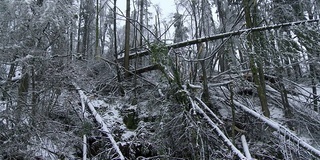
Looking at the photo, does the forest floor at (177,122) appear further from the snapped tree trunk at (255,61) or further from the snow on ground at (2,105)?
the snow on ground at (2,105)

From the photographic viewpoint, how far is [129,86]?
27.5 feet

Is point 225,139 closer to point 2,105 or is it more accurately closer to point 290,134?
point 290,134

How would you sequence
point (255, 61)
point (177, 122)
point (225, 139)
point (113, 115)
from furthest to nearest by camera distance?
1. point (113, 115)
2. point (255, 61)
3. point (177, 122)
4. point (225, 139)

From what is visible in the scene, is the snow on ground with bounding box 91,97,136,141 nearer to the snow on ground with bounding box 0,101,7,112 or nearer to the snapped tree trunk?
the snow on ground with bounding box 0,101,7,112

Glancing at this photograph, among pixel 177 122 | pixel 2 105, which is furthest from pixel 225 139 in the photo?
pixel 2 105

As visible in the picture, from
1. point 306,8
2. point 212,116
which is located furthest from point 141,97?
point 306,8

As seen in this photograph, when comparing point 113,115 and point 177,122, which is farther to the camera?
point 113,115

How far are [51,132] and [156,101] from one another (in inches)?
87.2

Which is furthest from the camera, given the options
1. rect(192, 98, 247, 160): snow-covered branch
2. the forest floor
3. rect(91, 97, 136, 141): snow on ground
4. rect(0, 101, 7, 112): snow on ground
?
rect(91, 97, 136, 141): snow on ground

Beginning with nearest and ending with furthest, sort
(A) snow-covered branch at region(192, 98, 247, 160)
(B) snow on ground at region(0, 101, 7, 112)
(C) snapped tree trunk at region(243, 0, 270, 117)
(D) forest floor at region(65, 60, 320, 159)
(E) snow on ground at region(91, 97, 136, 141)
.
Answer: (A) snow-covered branch at region(192, 98, 247, 160), (B) snow on ground at region(0, 101, 7, 112), (D) forest floor at region(65, 60, 320, 159), (C) snapped tree trunk at region(243, 0, 270, 117), (E) snow on ground at region(91, 97, 136, 141)

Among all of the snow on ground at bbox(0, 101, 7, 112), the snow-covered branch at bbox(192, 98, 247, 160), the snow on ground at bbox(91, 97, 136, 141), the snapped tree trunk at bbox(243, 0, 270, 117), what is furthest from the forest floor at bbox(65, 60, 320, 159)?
the snow on ground at bbox(0, 101, 7, 112)

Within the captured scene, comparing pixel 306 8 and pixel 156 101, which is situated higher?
pixel 306 8

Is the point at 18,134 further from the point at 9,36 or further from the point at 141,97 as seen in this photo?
the point at 141,97

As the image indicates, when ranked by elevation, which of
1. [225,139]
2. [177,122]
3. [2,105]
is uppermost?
[2,105]
